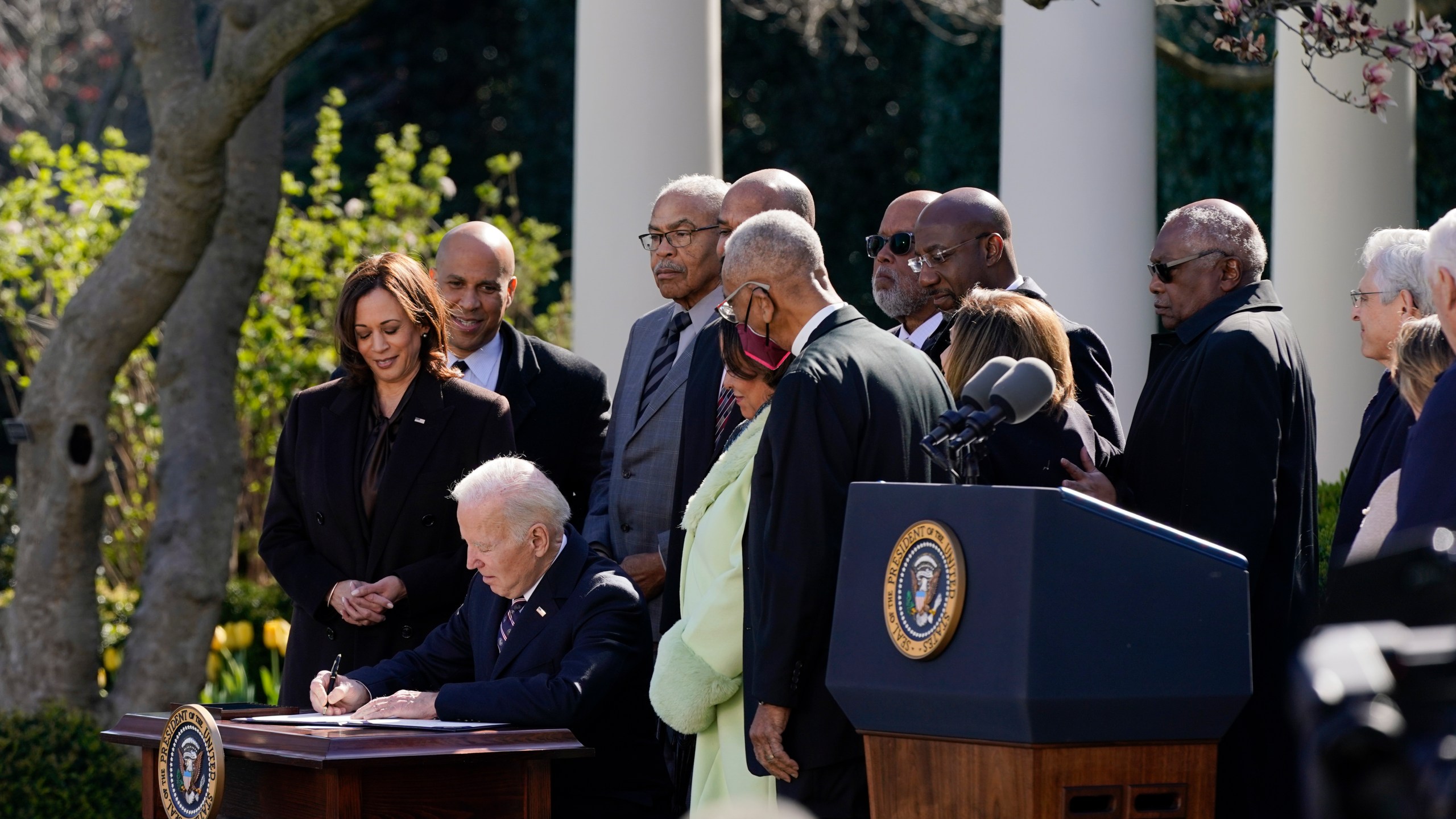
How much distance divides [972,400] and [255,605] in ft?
26.9

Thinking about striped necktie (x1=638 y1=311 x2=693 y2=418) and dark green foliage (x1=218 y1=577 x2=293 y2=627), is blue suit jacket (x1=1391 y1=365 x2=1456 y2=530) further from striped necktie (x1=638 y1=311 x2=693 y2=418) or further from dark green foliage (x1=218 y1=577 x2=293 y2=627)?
dark green foliage (x1=218 y1=577 x2=293 y2=627)

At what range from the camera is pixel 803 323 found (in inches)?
166

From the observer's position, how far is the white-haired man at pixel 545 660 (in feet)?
14.9

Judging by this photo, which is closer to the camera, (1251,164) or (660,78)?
(660,78)

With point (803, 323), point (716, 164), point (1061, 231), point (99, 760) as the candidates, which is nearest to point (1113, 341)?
point (1061, 231)

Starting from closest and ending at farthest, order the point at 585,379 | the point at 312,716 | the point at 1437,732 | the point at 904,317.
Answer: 1. the point at 1437,732
2. the point at 312,716
3. the point at 904,317
4. the point at 585,379

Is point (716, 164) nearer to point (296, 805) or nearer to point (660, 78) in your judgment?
point (660, 78)

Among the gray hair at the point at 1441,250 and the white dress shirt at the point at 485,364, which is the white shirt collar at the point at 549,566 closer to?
the white dress shirt at the point at 485,364

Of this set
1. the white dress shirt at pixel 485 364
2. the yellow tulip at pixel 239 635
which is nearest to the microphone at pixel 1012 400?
the white dress shirt at pixel 485 364

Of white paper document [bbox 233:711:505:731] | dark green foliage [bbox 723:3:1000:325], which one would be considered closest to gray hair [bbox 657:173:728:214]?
white paper document [bbox 233:711:505:731]

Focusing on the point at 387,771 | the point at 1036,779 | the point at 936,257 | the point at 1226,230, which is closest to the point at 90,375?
the point at 936,257

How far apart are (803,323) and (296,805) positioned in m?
1.69

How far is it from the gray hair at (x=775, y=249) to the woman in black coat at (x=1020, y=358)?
1.60ft

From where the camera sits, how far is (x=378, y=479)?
5.35 m
